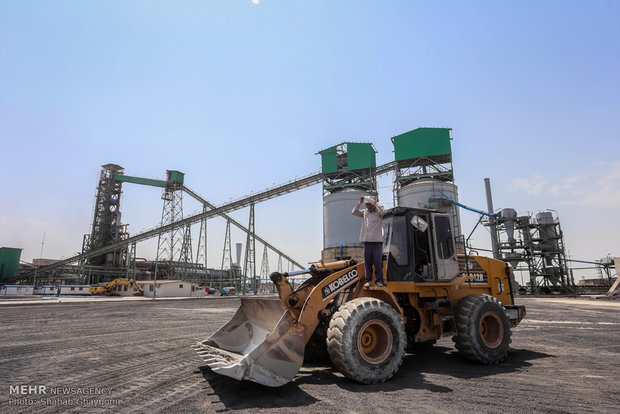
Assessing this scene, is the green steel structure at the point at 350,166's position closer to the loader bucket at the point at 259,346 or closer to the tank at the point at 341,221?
the tank at the point at 341,221

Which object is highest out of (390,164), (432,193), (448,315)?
(390,164)

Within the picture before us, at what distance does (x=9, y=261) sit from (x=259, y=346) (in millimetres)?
69253

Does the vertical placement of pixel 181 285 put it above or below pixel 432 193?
below

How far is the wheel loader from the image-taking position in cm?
448

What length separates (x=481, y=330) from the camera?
6.12 m

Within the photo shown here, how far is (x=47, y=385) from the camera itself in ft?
15.0

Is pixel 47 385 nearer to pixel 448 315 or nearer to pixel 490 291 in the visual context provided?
pixel 448 315

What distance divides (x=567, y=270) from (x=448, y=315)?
40021 mm

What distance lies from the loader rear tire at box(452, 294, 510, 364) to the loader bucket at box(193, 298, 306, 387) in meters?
3.10

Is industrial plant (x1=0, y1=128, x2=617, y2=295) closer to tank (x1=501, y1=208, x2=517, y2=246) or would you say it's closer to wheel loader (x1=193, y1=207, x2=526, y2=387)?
tank (x1=501, y1=208, x2=517, y2=246)

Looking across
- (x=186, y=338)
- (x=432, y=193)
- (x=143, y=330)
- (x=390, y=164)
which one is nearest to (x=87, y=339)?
(x=143, y=330)

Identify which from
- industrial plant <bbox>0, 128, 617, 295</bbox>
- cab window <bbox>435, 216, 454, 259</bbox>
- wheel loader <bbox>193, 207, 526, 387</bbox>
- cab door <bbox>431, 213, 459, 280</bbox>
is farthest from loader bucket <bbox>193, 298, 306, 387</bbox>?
industrial plant <bbox>0, 128, 617, 295</bbox>

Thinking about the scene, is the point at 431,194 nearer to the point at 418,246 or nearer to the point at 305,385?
the point at 418,246

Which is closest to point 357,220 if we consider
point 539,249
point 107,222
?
point 539,249
